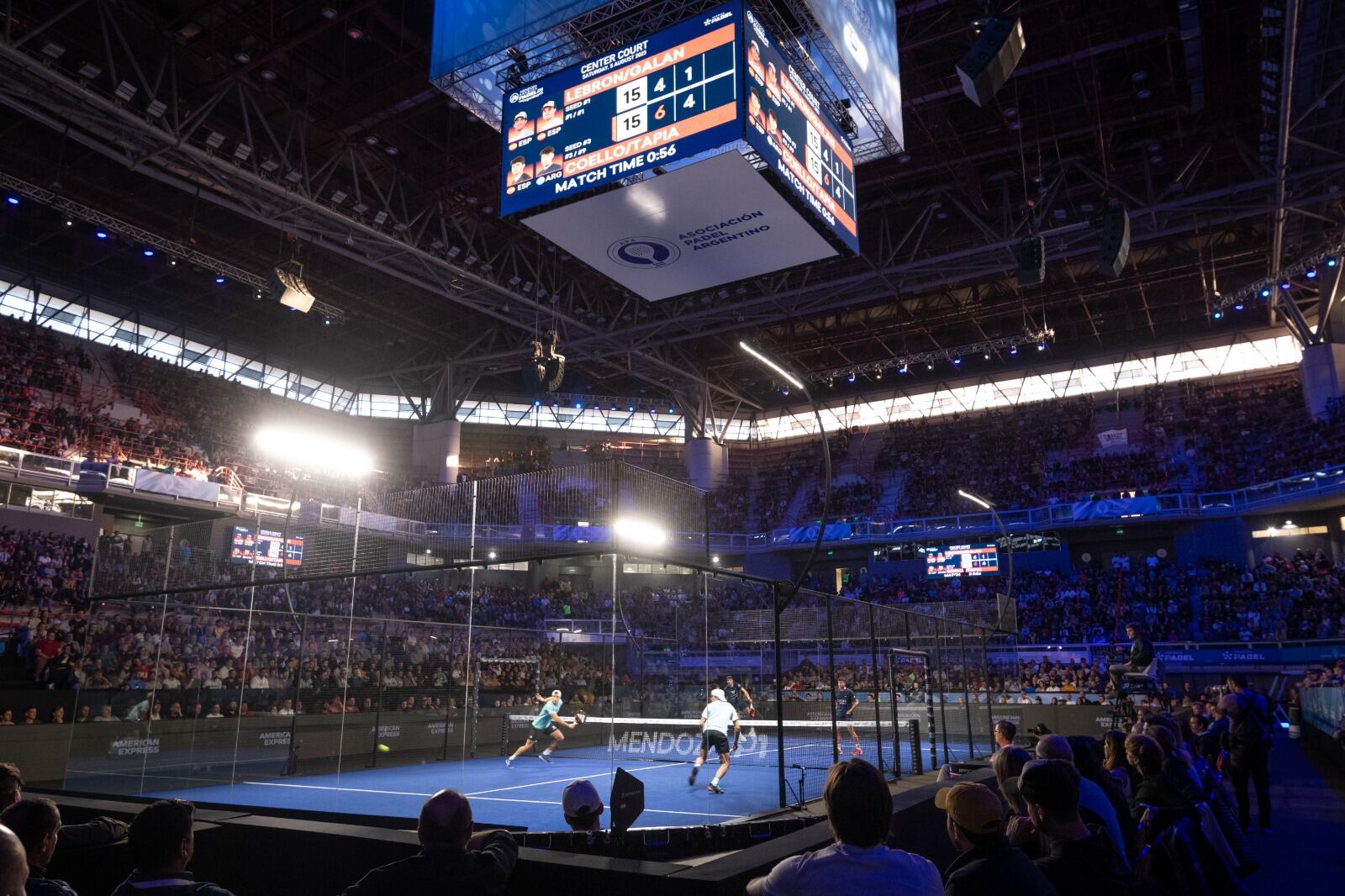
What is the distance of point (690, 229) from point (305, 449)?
27.1 metres

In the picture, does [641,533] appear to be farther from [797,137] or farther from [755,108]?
[755,108]

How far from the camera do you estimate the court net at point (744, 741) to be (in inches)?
358

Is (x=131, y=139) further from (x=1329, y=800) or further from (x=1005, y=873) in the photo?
(x=1329, y=800)

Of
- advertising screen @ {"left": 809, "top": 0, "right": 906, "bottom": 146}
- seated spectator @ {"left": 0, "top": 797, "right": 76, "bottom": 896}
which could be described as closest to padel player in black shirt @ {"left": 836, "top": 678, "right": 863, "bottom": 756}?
advertising screen @ {"left": 809, "top": 0, "right": 906, "bottom": 146}

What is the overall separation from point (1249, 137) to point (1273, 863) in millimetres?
A: 17819

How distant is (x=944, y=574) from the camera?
34375 mm

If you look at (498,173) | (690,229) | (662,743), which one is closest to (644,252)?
(690,229)

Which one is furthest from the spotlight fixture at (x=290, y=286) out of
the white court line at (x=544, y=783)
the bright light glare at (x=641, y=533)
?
the white court line at (x=544, y=783)

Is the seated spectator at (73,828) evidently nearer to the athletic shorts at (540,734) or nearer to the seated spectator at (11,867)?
the seated spectator at (11,867)

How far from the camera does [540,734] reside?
17031mm

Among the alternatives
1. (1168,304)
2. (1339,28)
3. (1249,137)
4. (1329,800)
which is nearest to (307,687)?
(1329,800)

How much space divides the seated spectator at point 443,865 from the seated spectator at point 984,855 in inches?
74.7

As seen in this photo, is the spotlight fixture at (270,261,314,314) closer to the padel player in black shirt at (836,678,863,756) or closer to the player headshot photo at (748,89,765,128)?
the player headshot photo at (748,89,765,128)

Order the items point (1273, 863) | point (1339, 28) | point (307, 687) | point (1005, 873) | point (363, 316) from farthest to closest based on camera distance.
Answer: point (363, 316), point (1339, 28), point (307, 687), point (1273, 863), point (1005, 873)
